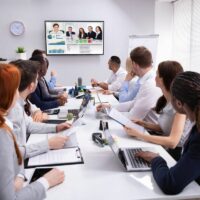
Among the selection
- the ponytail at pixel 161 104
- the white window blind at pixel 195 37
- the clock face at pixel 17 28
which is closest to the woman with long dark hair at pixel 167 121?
the ponytail at pixel 161 104

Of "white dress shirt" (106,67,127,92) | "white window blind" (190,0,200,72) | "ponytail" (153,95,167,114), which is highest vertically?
"white window blind" (190,0,200,72)

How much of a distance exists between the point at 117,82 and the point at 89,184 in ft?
12.0

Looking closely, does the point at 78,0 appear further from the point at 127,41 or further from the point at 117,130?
the point at 117,130

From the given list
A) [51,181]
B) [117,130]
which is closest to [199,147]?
[51,181]

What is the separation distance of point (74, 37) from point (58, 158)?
4920 mm

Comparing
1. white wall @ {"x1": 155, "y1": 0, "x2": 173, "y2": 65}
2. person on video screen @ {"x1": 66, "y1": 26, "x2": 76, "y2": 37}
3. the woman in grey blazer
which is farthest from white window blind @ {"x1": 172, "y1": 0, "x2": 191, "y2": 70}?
the woman in grey blazer

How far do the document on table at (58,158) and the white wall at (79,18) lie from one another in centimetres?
479

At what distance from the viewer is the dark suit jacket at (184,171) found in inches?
46.8

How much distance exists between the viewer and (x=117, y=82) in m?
4.89

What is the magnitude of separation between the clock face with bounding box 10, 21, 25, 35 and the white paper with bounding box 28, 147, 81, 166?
4947 millimetres

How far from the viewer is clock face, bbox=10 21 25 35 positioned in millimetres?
6012

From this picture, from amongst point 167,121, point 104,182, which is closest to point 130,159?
point 104,182

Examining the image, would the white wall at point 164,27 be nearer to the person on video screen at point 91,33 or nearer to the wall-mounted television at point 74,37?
the wall-mounted television at point 74,37

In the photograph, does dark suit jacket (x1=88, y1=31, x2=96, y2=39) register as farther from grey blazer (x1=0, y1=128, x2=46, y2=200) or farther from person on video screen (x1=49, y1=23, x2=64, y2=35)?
grey blazer (x1=0, y1=128, x2=46, y2=200)
